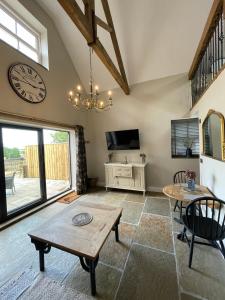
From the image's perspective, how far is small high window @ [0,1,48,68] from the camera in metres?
2.85

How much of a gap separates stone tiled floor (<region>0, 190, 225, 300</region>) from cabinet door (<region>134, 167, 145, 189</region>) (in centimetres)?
150

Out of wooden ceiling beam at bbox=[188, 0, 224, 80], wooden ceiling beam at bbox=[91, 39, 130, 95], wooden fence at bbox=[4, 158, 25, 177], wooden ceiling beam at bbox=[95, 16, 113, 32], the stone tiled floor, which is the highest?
wooden ceiling beam at bbox=[95, 16, 113, 32]

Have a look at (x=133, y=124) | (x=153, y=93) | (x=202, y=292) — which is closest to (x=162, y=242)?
(x=202, y=292)

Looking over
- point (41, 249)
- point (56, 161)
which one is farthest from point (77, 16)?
point (56, 161)

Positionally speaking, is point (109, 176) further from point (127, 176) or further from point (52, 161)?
point (52, 161)

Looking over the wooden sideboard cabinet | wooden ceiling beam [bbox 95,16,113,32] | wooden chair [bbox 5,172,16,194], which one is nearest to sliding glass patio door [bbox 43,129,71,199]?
wooden chair [bbox 5,172,16,194]

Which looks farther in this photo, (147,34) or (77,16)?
(147,34)

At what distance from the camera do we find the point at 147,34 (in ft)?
11.2

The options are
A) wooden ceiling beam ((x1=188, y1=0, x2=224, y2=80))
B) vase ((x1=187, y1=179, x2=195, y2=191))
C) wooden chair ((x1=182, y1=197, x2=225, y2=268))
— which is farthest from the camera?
vase ((x1=187, y1=179, x2=195, y2=191))

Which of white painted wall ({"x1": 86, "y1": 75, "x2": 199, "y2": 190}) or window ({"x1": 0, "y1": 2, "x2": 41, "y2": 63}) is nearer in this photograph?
window ({"x1": 0, "y1": 2, "x2": 41, "y2": 63})

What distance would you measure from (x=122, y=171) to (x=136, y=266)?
2606 mm

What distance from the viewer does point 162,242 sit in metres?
2.17

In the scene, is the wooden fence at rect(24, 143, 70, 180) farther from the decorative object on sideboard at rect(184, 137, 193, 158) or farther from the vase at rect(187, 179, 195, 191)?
the decorative object on sideboard at rect(184, 137, 193, 158)

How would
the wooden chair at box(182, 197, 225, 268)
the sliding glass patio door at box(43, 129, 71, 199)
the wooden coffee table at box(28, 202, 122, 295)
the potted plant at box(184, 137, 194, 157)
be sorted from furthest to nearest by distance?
the potted plant at box(184, 137, 194, 157)
the sliding glass patio door at box(43, 129, 71, 199)
the wooden chair at box(182, 197, 225, 268)
the wooden coffee table at box(28, 202, 122, 295)
